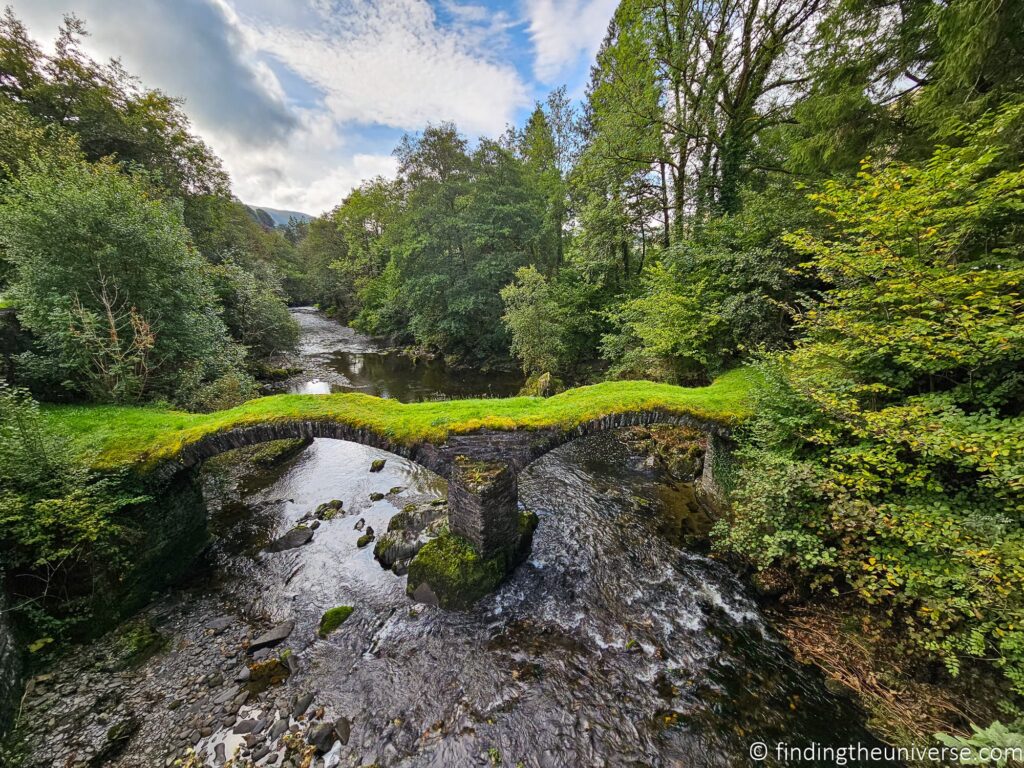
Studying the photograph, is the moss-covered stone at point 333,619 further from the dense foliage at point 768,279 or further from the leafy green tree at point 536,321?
the leafy green tree at point 536,321

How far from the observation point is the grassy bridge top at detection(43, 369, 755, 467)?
6223 mm

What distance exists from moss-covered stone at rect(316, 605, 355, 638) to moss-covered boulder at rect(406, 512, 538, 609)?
1.02 meters

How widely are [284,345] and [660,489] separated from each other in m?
22.3

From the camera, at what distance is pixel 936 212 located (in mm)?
4059

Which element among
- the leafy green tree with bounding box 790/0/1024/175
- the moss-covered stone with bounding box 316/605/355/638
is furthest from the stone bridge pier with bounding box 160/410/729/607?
the leafy green tree with bounding box 790/0/1024/175

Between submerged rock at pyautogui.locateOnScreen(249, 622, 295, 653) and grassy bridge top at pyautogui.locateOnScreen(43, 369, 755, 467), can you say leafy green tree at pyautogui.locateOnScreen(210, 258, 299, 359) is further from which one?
submerged rock at pyautogui.locateOnScreen(249, 622, 295, 653)

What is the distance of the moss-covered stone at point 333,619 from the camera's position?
5.45 meters

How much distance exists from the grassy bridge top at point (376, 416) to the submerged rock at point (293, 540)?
2.66 meters

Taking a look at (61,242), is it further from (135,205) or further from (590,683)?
(590,683)

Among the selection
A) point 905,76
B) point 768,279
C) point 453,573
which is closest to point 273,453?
point 453,573

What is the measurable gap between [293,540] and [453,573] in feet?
13.3

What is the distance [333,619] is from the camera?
18.3 ft

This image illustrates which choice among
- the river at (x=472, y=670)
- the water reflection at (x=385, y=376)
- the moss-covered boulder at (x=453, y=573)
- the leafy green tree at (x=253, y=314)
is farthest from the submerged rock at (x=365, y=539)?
the leafy green tree at (x=253, y=314)

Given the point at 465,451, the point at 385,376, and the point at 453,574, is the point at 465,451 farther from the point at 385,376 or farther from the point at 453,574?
the point at 385,376
